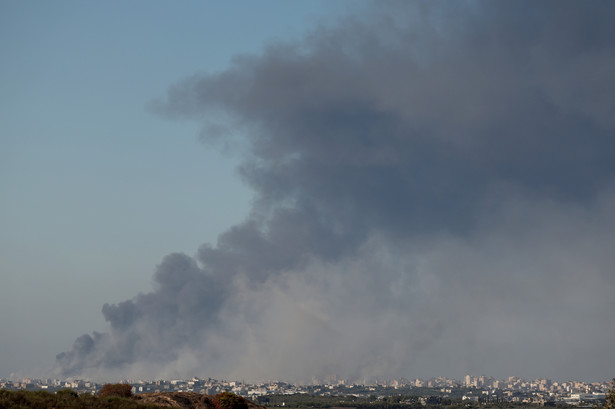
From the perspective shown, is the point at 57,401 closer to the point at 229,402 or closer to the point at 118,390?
the point at 118,390

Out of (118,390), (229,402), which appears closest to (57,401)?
(118,390)

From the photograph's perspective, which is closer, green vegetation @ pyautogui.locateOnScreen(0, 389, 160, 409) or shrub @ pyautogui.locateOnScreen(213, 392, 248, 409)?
green vegetation @ pyautogui.locateOnScreen(0, 389, 160, 409)

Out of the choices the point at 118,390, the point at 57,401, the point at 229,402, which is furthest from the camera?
the point at 229,402

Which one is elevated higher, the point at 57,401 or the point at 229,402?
the point at 57,401

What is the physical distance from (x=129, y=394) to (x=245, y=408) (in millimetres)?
14329

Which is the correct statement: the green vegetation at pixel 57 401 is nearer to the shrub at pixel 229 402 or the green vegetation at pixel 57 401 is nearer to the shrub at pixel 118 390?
the shrub at pixel 118 390

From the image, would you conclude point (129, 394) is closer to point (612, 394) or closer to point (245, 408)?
point (245, 408)

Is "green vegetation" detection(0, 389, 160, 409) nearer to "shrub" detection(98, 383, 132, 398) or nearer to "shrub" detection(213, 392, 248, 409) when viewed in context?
"shrub" detection(98, 383, 132, 398)

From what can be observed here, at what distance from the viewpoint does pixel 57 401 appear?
56938 mm

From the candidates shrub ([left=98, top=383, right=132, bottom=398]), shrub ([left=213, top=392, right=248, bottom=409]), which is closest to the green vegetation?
shrub ([left=98, top=383, right=132, bottom=398])

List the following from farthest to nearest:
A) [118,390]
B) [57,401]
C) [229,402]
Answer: [229,402] < [118,390] < [57,401]

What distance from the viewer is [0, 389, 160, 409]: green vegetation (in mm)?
54562

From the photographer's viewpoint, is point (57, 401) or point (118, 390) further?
point (118, 390)

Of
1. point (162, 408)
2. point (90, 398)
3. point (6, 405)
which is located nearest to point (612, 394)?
point (162, 408)
